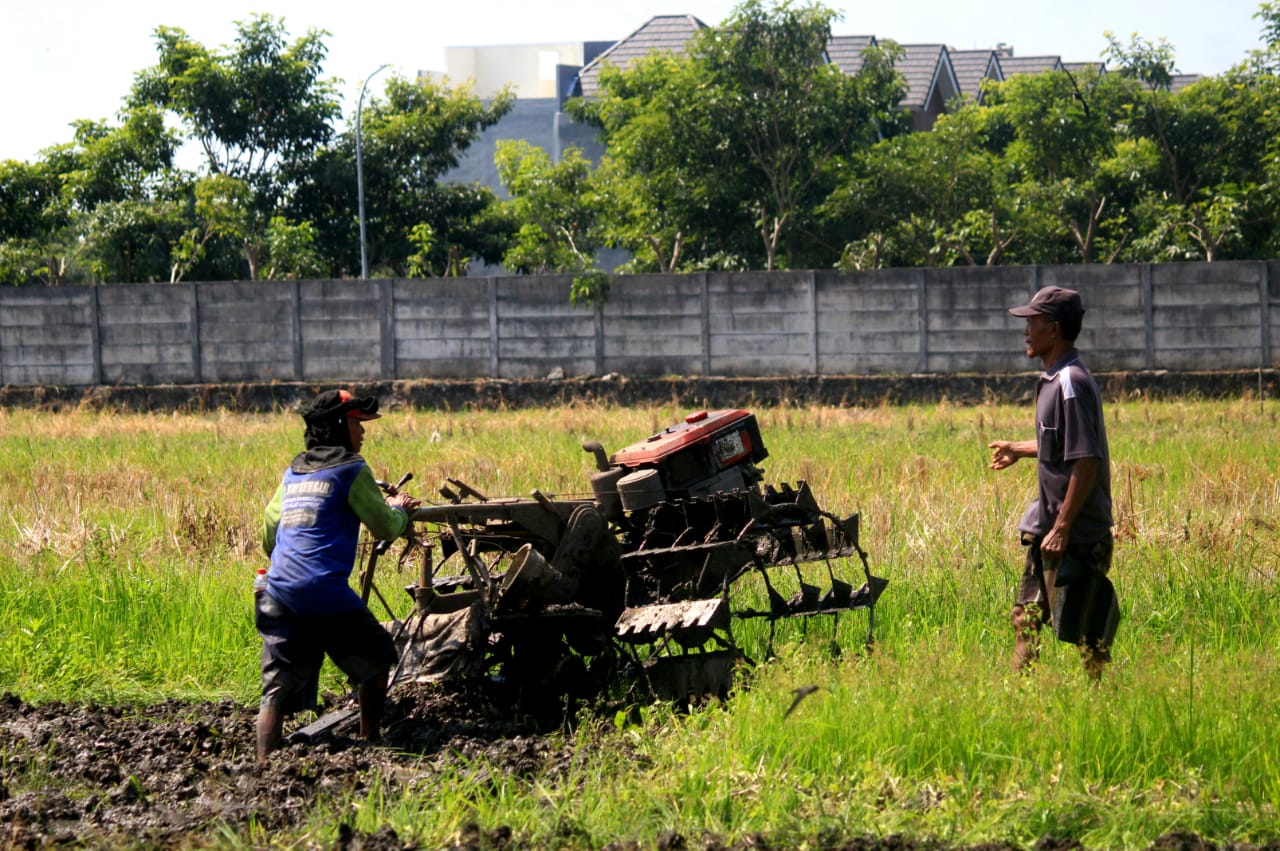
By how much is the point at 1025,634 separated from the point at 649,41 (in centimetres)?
4113

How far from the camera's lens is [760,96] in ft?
83.9

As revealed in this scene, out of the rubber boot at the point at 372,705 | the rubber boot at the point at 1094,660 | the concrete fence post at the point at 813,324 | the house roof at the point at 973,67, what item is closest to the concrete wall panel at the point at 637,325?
the concrete fence post at the point at 813,324

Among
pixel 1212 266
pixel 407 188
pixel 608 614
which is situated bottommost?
pixel 608 614

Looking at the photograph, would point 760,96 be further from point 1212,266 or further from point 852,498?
point 852,498

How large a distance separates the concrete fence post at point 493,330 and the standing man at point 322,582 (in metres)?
18.9

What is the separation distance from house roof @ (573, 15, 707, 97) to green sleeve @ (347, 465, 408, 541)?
3777 centimetres

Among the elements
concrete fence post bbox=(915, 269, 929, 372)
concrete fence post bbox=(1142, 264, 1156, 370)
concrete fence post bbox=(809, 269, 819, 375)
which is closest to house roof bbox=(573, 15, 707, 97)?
concrete fence post bbox=(809, 269, 819, 375)

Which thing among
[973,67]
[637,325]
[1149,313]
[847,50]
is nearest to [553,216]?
[637,325]

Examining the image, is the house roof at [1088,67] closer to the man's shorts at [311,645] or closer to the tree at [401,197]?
the tree at [401,197]

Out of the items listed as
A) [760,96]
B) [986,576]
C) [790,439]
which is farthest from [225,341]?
[986,576]

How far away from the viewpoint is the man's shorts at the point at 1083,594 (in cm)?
596

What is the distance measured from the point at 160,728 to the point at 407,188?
82.5 ft

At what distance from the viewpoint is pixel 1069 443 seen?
5.85m

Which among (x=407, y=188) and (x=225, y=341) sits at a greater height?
(x=407, y=188)
